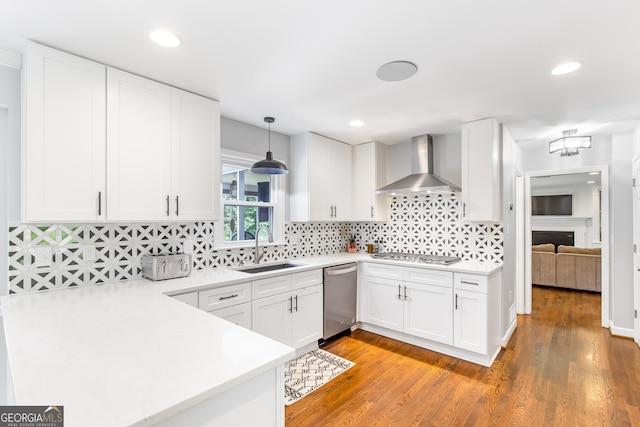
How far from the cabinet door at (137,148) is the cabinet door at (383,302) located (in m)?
2.38

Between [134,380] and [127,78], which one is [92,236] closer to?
[127,78]

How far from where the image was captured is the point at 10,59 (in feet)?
6.27

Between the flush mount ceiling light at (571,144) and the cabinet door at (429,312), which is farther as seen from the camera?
the flush mount ceiling light at (571,144)

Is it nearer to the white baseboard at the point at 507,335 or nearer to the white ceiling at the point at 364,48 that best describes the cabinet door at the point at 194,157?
the white ceiling at the point at 364,48

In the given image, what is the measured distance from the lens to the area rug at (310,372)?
7.91 feet

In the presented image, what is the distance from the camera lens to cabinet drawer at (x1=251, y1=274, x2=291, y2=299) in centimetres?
262

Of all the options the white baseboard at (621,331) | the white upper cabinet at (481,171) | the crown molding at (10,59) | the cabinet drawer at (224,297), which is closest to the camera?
the crown molding at (10,59)

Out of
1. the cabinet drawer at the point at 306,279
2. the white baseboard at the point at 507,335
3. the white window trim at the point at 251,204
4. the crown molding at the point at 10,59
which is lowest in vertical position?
the white baseboard at the point at 507,335

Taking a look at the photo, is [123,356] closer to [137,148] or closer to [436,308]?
[137,148]

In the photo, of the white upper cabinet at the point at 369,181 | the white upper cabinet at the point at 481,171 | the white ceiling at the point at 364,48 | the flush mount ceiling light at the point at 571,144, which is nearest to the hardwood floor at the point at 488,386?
the white upper cabinet at the point at 481,171

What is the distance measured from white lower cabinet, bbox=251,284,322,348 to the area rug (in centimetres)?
16

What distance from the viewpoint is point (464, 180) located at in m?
3.26

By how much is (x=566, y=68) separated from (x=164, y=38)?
257 centimetres

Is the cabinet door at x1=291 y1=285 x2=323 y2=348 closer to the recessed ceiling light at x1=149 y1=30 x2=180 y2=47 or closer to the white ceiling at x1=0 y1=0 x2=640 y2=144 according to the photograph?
the white ceiling at x1=0 y1=0 x2=640 y2=144
